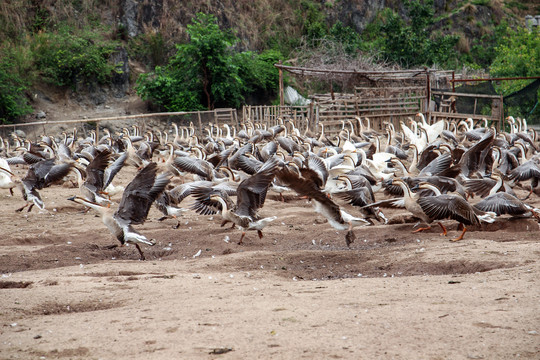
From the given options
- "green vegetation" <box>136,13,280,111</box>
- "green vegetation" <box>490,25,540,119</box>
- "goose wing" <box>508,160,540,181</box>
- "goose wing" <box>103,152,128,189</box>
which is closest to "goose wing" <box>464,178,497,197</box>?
"goose wing" <box>508,160,540,181</box>

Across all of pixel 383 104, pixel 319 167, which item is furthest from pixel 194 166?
pixel 383 104

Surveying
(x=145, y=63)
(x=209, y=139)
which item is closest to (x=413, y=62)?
(x=145, y=63)

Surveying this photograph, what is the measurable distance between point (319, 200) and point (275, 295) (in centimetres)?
255

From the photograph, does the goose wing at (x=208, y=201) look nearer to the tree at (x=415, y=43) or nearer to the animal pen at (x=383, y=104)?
the animal pen at (x=383, y=104)

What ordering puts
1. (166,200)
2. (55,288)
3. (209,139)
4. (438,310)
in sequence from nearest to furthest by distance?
(438,310), (55,288), (166,200), (209,139)

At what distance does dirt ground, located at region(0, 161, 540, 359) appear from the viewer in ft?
13.5

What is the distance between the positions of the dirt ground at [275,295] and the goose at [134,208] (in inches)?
15.2

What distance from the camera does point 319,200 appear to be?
7688 millimetres

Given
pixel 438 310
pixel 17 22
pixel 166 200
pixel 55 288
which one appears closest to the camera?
pixel 438 310

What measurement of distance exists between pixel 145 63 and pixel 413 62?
13.8 m

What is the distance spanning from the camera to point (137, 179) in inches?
297

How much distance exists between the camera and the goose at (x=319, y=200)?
23.5 ft

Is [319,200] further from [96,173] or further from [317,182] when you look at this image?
[96,173]

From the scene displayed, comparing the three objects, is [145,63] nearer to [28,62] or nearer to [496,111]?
[28,62]
